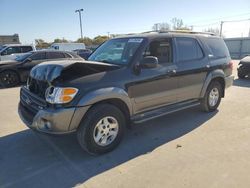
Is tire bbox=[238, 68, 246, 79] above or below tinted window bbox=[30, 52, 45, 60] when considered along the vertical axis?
below

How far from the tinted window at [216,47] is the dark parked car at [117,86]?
0.07 meters

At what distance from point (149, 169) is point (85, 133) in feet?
3.50

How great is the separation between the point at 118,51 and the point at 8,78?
24.8 ft

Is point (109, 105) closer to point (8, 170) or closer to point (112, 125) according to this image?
point (112, 125)

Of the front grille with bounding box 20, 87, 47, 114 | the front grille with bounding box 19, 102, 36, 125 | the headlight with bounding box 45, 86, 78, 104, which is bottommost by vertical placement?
the front grille with bounding box 19, 102, 36, 125

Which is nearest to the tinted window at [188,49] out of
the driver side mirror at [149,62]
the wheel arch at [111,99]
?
the driver side mirror at [149,62]

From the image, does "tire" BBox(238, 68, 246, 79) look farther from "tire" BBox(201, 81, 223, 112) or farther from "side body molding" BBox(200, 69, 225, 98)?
"side body molding" BBox(200, 69, 225, 98)

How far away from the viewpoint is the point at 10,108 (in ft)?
22.0

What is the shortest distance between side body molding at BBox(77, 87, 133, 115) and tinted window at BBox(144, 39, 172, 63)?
0.94 metres

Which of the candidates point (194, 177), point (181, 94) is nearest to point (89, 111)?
point (194, 177)

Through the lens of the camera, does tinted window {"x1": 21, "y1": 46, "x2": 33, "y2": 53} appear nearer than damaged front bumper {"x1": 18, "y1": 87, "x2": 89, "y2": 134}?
No

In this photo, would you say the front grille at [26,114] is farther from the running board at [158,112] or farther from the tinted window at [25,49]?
the tinted window at [25,49]

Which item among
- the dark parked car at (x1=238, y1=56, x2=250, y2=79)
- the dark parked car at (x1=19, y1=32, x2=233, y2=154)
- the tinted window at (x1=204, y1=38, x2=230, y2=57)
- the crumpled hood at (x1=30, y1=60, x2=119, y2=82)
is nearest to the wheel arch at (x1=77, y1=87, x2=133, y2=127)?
the dark parked car at (x1=19, y1=32, x2=233, y2=154)

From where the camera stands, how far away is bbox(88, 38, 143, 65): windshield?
4.30 meters
